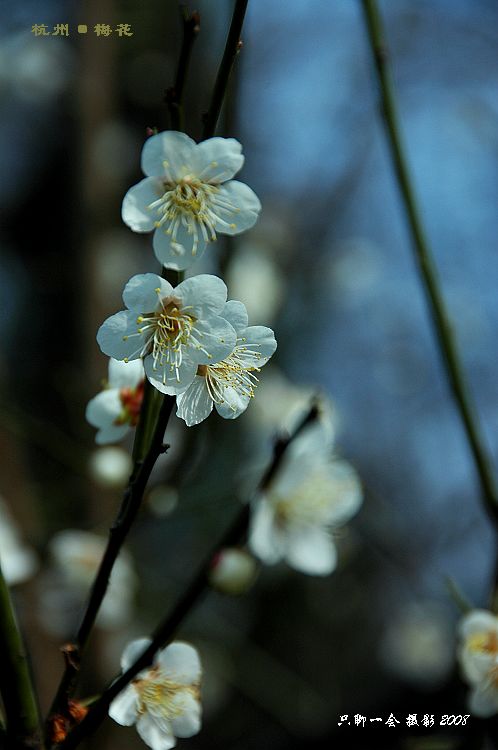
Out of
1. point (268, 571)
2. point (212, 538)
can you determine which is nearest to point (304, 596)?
point (268, 571)

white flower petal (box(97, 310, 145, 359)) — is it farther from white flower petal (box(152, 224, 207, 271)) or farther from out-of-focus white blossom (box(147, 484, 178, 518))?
out-of-focus white blossom (box(147, 484, 178, 518))

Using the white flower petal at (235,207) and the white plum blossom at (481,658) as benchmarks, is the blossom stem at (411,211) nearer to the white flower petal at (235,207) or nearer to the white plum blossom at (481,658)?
the white plum blossom at (481,658)

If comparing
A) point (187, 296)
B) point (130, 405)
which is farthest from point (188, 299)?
point (130, 405)

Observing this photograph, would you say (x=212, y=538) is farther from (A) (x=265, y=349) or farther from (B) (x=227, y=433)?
(A) (x=265, y=349)

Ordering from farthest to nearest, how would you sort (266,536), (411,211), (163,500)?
(163,500) → (411,211) → (266,536)

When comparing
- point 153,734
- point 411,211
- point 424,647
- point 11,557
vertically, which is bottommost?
point 153,734

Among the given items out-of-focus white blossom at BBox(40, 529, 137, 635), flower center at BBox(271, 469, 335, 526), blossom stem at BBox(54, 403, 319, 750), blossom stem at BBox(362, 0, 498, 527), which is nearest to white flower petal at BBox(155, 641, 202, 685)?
blossom stem at BBox(54, 403, 319, 750)

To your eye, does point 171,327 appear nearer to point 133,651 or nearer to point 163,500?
point 133,651
